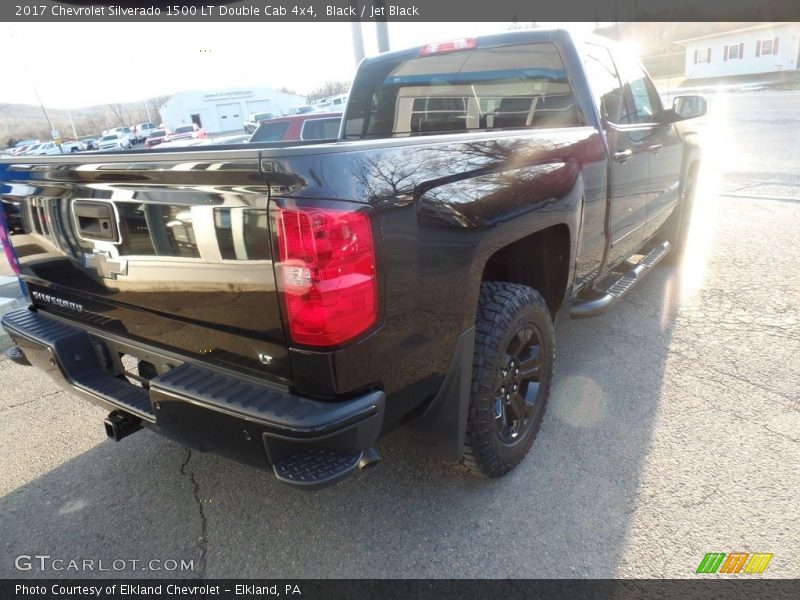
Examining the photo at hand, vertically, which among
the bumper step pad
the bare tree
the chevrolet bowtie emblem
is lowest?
the bare tree

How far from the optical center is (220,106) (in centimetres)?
7006

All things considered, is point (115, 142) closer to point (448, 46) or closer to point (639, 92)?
point (448, 46)

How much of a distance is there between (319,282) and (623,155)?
8.21 feet

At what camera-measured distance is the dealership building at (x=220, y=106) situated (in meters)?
69.0

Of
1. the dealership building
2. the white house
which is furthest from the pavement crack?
the dealership building

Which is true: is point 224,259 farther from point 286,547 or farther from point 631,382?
point 631,382

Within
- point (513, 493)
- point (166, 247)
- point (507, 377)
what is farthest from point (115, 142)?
point (513, 493)

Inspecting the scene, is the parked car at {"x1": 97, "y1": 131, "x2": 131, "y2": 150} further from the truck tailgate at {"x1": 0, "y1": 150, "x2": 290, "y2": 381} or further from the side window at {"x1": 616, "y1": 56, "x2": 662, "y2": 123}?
the truck tailgate at {"x1": 0, "y1": 150, "x2": 290, "y2": 381}

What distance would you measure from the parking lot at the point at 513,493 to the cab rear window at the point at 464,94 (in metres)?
1.68

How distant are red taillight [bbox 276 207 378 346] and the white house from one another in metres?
52.6

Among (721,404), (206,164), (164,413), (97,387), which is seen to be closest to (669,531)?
(721,404)

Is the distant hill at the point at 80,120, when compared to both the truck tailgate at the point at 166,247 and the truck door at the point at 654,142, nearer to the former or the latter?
the truck door at the point at 654,142

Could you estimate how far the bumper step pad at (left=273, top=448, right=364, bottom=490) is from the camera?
1.64m

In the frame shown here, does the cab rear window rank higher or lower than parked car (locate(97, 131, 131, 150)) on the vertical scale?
higher
